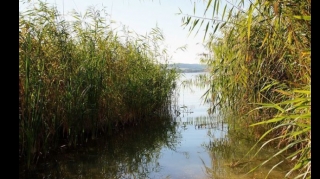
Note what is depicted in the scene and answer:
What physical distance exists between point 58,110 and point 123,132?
168cm

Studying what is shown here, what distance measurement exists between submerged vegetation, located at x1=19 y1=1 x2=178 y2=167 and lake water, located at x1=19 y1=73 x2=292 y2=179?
0.22 meters

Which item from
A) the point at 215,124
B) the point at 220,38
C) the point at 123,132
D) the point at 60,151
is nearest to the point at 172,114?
the point at 215,124

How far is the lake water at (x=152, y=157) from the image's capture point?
301 centimetres

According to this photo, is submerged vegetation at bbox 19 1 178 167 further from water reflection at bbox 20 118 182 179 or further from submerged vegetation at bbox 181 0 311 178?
submerged vegetation at bbox 181 0 311 178

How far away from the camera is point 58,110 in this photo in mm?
3445

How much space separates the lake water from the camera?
9.86 ft

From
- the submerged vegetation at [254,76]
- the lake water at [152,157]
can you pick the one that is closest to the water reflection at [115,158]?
the lake water at [152,157]

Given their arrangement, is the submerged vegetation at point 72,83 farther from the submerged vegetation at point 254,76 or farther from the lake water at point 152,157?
the submerged vegetation at point 254,76

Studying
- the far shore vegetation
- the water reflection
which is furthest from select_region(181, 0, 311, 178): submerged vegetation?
the water reflection

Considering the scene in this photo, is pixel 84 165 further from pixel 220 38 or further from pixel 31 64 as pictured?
pixel 220 38

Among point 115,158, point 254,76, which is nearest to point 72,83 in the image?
point 115,158

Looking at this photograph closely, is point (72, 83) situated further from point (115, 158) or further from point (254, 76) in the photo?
point (254, 76)

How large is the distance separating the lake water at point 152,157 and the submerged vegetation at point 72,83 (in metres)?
0.22

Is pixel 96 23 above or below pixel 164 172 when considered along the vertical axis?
above
